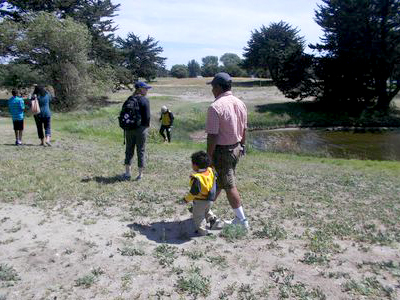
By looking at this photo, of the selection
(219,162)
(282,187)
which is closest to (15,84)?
(282,187)

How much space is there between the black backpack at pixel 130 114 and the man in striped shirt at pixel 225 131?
275 centimetres

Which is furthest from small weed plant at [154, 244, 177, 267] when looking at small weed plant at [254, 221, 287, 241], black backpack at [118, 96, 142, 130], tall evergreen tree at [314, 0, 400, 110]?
tall evergreen tree at [314, 0, 400, 110]

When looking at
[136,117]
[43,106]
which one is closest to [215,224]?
[136,117]

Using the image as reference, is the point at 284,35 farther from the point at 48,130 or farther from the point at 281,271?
the point at 281,271

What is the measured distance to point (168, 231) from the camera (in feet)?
20.3

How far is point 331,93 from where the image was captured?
4128 centimetres

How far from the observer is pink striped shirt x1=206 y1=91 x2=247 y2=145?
18.4 ft

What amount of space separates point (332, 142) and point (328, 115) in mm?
11383

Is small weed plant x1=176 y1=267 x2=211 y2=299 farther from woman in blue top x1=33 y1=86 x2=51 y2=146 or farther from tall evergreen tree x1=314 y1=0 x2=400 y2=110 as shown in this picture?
tall evergreen tree x1=314 y1=0 x2=400 y2=110

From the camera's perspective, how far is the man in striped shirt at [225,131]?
18.5ft

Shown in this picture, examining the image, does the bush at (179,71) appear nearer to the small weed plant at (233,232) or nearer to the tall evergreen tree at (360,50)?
the tall evergreen tree at (360,50)

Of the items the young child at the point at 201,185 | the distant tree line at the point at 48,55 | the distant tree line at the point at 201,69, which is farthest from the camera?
the distant tree line at the point at 201,69

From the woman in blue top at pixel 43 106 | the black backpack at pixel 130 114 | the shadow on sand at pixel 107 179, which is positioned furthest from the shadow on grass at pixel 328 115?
the black backpack at pixel 130 114

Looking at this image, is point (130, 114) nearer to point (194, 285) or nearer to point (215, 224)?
point (215, 224)
